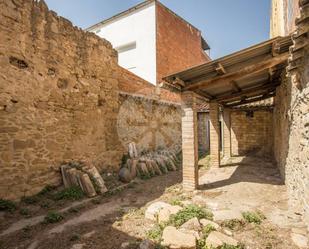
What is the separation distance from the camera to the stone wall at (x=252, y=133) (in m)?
10.9

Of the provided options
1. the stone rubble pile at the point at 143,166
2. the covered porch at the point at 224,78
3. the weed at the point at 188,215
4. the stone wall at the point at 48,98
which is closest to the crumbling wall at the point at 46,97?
the stone wall at the point at 48,98

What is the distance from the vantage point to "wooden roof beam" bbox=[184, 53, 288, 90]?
4.45 metres

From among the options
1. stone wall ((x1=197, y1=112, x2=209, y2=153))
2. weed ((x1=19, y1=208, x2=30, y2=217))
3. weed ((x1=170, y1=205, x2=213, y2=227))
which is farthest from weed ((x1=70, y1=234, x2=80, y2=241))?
stone wall ((x1=197, y1=112, x2=209, y2=153))

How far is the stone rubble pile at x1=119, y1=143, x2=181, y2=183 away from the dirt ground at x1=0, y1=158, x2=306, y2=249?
576 millimetres

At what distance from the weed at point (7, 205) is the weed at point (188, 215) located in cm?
356

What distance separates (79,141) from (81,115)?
33.4 inches

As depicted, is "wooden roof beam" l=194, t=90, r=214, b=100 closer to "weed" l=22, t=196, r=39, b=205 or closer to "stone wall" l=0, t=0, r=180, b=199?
"stone wall" l=0, t=0, r=180, b=199

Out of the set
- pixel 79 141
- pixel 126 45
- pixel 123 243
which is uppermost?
pixel 126 45

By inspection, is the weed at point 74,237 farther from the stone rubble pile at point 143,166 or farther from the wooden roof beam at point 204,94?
the wooden roof beam at point 204,94

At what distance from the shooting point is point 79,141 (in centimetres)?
641

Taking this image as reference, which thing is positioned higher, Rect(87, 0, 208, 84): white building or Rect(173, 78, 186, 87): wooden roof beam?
Rect(87, 0, 208, 84): white building

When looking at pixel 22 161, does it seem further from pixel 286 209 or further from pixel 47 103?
pixel 286 209

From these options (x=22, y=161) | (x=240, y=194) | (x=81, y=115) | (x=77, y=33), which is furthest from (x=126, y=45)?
(x=240, y=194)

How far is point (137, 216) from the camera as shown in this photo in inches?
169
